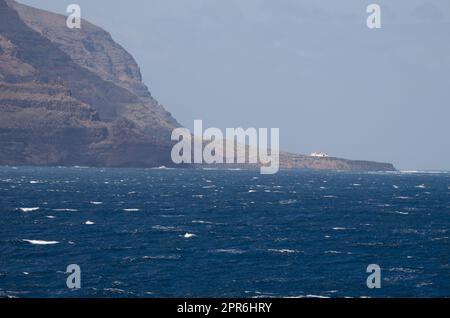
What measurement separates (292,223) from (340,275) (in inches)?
1735

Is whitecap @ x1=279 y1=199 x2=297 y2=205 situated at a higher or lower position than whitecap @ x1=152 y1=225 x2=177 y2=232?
higher

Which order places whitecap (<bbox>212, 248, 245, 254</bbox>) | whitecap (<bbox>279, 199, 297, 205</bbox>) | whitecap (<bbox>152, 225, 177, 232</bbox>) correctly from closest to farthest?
whitecap (<bbox>212, 248, 245, 254</bbox>) → whitecap (<bbox>152, 225, 177, 232</bbox>) → whitecap (<bbox>279, 199, 297, 205</bbox>)

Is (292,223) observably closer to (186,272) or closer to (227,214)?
(227,214)

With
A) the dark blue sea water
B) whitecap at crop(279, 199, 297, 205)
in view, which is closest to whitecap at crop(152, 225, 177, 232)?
the dark blue sea water

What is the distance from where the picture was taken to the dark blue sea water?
58469mm

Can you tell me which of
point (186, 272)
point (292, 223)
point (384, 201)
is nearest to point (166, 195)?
point (384, 201)

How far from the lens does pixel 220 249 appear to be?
260 feet

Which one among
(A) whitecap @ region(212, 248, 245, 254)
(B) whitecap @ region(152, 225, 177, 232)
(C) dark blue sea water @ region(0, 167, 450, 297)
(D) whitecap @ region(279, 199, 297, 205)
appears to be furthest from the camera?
(D) whitecap @ region(279, 199, 297, 205)

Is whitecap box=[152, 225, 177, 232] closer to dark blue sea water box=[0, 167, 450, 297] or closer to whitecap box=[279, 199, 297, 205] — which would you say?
dark blue sea water box=[0, 167, 450, 297]

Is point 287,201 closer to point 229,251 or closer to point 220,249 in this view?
point 220,249

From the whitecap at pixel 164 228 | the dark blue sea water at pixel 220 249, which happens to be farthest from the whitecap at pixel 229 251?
the whitecap at pixel 164 228

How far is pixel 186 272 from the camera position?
64.9 meters

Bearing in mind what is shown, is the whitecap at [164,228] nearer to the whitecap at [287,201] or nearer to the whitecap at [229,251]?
the whitecap at [229,251]

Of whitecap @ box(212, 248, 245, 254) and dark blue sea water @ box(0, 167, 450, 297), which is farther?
whitecap @ box(212, 248, 245, 254)
